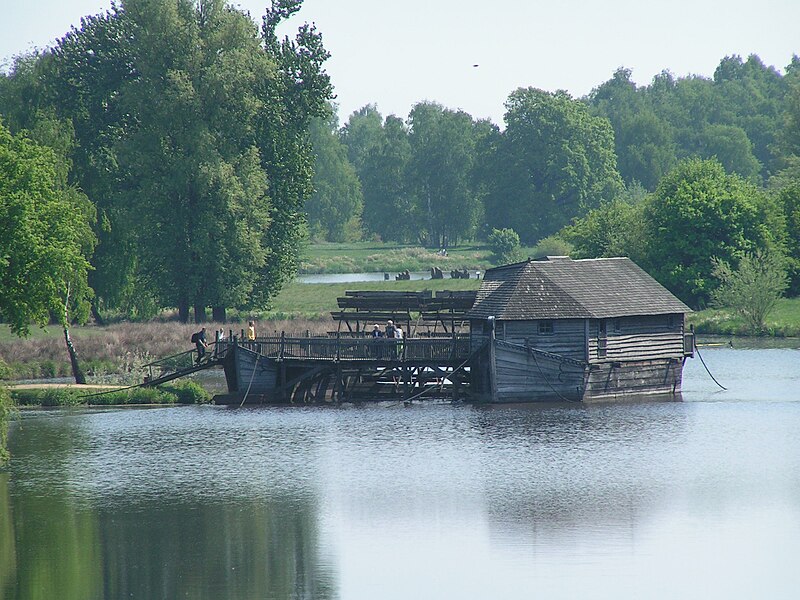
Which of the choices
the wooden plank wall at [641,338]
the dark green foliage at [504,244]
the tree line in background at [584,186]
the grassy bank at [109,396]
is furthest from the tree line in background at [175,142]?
the dark green foliage at [504,244]

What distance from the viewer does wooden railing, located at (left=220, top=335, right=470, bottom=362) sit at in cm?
5919

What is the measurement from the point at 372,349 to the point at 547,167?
93953 millimetres

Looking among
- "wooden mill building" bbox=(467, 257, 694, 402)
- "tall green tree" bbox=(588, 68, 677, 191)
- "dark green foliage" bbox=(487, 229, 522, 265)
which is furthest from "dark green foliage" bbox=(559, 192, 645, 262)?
"tall green tree" bbox=(588, 68, 677, 191)

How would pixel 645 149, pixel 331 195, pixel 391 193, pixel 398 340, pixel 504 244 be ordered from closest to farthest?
pixel 398 340
pixel 504 244
pixel 645 149
pixel 391 193
pixel 331 195

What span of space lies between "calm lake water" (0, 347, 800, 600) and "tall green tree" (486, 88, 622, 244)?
301 ft

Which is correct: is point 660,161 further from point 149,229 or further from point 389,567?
point 389,567

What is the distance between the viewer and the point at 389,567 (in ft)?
108

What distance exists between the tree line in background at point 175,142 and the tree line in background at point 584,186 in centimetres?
2712

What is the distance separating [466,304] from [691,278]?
109 feet

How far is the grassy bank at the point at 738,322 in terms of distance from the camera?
8581 cm

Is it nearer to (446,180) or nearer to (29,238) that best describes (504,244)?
(446,180)

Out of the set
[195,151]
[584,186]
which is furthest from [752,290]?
[584,186]

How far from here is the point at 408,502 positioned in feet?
131

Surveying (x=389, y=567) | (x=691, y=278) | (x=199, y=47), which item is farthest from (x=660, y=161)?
(x=389, y=567)
